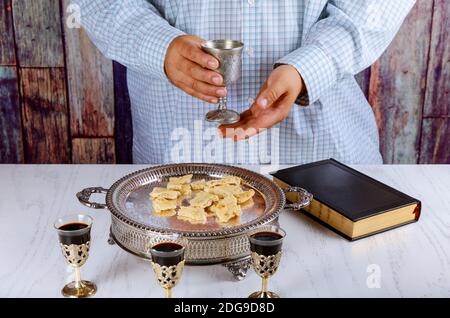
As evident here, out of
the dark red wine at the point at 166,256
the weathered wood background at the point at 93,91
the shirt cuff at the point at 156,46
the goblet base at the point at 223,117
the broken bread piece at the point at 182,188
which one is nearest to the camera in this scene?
the dark red wine at the point at 166,256

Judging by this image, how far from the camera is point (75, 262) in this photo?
131cm

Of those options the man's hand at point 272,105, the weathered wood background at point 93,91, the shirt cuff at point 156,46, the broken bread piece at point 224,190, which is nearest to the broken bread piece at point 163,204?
the broken bread piece at point 224,190

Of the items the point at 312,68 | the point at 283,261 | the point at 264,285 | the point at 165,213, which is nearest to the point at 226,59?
the point at 312,68

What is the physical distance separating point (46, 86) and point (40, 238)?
152 centimetres

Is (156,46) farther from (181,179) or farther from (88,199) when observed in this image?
(88,199)

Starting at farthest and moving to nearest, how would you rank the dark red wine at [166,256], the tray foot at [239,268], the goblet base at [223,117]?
the goblet base at [223,117] < the tray foot at [239,268] < the dark red wine at [166,256]

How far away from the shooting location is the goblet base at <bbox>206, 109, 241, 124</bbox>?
194 cm

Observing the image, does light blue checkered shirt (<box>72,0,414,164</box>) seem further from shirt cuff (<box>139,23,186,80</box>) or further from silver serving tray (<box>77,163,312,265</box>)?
silver serving tray (<box>77,163,312,265</box>)

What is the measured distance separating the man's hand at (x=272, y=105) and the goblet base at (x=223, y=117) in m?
0.03

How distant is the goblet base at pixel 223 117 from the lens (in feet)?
6.37

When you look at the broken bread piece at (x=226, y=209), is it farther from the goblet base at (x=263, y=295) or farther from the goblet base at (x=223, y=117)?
the goblet base at (x=223, y=117)

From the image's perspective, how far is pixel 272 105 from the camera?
1.94 metres

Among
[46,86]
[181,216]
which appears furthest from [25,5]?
[181,216]
